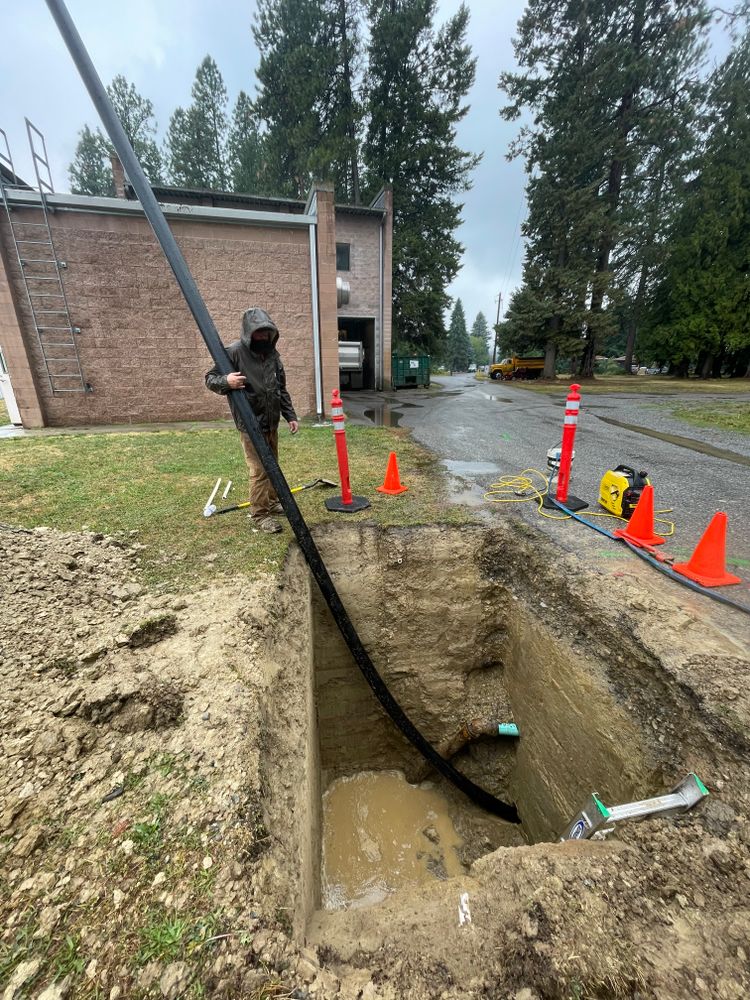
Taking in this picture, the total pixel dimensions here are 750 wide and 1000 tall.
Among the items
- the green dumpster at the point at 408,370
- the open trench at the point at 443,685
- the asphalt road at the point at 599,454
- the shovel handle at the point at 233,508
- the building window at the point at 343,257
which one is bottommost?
the open trench at the point at 443,685

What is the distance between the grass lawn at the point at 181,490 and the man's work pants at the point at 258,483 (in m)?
0.20

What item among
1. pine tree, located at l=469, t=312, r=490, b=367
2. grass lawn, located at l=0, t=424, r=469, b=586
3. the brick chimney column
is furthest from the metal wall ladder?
pine tree, located at l=469, t=312, r=490, b=367

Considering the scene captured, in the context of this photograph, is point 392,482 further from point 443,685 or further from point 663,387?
point 663,387

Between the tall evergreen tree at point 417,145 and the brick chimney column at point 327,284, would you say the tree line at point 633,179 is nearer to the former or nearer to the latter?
the tall evergreen tree at point 417,145

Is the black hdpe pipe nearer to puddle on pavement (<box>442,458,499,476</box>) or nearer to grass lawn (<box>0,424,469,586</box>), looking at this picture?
grass lawn (<box>0,424,469,586</box>)

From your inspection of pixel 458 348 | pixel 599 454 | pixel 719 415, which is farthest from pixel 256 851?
pixel 458 348

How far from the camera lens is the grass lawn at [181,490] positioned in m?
3.63

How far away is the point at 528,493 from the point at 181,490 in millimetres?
4127

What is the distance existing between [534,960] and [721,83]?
31.0 m

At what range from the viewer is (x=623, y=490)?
4.05 m

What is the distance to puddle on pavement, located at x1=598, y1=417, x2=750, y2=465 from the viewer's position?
617 centimetres

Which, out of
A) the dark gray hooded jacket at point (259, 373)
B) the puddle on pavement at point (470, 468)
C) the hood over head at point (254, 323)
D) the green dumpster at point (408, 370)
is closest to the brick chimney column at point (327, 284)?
Result: the puddle on pavement at point (470, 468)

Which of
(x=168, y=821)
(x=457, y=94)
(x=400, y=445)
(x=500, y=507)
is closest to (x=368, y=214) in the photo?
(x=457, y=94)

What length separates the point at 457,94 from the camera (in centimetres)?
2128
